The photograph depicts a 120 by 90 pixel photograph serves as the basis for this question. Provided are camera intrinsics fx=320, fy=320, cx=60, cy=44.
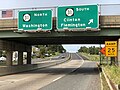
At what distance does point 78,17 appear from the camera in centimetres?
2938

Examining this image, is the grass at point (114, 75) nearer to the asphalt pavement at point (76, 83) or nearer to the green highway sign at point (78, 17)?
the asphalt pavement at point (76, 83)

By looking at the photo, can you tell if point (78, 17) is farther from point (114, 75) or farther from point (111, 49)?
point (114, 75)

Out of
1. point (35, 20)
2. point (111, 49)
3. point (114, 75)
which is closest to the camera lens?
point (114, 75)

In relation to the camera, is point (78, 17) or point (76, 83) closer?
point (76, 83)

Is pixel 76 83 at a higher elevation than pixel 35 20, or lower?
lower

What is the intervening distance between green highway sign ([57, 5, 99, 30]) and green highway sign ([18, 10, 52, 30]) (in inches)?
41.2

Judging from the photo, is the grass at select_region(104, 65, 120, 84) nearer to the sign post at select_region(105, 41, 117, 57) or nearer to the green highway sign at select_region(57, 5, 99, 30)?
the sign post at select_region(105, 41, 117, 57)

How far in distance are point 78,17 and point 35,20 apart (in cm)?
417

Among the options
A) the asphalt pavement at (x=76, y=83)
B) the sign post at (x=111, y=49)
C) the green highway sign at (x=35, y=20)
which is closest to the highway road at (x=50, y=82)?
the asphalt pavement at (x=76, y=83)

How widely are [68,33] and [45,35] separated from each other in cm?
228

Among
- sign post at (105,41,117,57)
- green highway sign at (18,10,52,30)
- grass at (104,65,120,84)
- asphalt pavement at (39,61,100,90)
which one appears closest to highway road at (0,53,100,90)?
asphalt pavement at (39,61,100,90)

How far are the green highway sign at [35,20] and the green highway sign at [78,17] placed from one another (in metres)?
1.05

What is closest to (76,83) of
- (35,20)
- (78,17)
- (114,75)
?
(114,75)

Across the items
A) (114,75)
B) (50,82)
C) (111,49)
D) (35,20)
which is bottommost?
(50,82)
